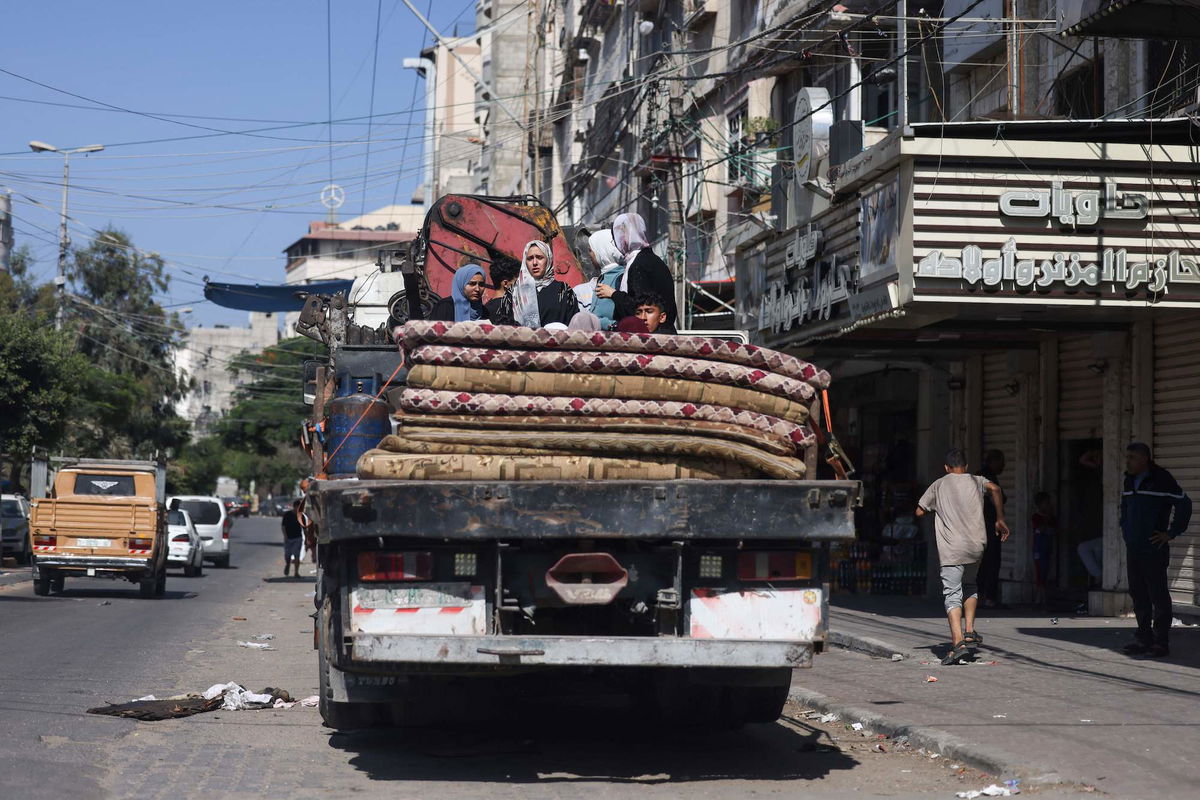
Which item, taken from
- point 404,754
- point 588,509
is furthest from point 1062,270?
point 404,754

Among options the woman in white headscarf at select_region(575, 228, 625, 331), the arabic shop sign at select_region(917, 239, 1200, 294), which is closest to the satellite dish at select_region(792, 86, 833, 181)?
the arabic shop sign at select_region(917, 239, 1200, 294)

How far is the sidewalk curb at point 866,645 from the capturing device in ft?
42.6

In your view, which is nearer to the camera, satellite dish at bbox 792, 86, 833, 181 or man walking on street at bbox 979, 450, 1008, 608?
man walking on street at bbox 979, 450, 1008, 608

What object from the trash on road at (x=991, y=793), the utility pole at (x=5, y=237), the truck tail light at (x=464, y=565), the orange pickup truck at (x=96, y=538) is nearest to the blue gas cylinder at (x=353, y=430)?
the truck tail light at (x=464, y=565)

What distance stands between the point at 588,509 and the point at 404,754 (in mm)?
2180

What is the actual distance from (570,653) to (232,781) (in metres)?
1.86

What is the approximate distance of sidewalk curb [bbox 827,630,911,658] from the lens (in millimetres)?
12984

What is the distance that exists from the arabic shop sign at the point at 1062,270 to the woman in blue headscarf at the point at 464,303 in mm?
5737

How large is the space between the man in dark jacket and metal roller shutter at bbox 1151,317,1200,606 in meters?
3.18

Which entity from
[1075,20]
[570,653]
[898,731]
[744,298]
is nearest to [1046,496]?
[744,298]

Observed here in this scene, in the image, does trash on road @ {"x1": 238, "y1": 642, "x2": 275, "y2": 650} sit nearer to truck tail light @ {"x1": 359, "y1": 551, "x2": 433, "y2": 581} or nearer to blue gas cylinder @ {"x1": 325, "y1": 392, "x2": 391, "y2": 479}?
blue gas cylinder @ {"x1": 325, "y1": 392, "x2": 391, "y2": 479}

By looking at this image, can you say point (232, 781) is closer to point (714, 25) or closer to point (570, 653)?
point (570, 653)

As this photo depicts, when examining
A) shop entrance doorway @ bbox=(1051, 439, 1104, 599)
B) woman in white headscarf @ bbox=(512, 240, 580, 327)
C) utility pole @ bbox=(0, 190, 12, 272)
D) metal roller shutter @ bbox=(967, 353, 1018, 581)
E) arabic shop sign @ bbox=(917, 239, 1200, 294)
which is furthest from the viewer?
utility pole @ bbox=(0, 190, 12, 272)

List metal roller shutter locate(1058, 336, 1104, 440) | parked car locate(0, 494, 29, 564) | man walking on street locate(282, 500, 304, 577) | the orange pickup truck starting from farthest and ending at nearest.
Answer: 1. parked car locate(0, 494, 29, 564)
2. man walking on street locate(282, 500, 304, 577)
3. the orange pickup truck
4. metal roller shutter locate(1058, 336, 1104, 440)
